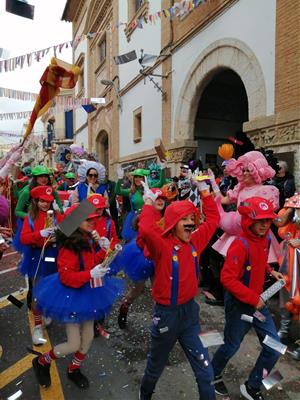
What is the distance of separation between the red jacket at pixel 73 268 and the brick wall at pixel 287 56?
14.9ft

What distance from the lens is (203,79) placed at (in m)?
8.39

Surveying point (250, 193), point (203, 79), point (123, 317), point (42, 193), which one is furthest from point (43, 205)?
point (203, 79)

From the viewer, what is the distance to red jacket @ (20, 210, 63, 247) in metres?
3.59

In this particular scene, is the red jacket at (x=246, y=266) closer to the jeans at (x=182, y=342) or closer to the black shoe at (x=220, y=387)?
the jeans at (x=182, y=342)

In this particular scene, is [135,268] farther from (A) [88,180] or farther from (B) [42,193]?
(A) [88,180]

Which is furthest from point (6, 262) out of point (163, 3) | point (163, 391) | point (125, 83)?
point (125, 83)

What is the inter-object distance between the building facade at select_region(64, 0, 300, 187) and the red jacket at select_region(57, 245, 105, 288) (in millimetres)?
4107

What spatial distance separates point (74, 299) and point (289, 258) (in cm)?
226

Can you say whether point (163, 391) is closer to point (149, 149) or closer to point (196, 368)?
point (196, 368)

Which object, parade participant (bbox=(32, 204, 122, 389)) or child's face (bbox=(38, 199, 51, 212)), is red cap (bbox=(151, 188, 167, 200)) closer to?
parade participant (bbox=(32, 204, 122, 389))

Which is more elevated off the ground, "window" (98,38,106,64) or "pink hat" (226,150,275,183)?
"window" (98,38,106,64)

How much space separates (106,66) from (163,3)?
7645mm

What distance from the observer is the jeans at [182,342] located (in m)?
2.30

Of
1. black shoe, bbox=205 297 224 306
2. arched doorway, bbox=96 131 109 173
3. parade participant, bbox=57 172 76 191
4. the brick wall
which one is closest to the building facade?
the brick wall
